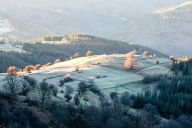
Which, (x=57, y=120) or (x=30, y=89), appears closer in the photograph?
(x=57, y=120)

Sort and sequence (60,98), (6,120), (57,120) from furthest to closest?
(60,98) < (57,120) < (6,120)

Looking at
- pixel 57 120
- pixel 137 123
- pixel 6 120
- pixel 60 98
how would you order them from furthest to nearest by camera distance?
pixel 60 98, pixel 137 123, pixel 57 120, pixel 6 120

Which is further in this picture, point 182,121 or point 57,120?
point 182,121

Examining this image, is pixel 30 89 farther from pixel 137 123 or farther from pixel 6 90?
pixel 137 123

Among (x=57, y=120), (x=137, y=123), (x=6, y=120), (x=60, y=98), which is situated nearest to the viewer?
(x=6, y=120)

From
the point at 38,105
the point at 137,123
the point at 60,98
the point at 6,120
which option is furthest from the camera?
the point at 60,98

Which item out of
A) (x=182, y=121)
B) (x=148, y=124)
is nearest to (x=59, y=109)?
(x=148, y=124)

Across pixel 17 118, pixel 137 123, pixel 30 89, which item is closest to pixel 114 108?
pixel 137 123

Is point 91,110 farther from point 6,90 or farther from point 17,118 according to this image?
point 17,118

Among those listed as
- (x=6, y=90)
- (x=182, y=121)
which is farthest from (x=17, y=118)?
(x=182, y=121)
